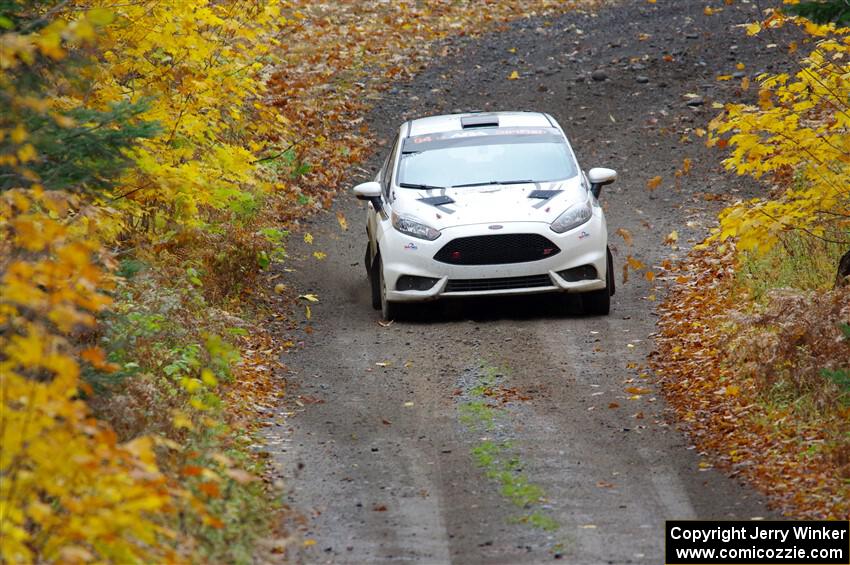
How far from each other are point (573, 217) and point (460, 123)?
233 centimetres

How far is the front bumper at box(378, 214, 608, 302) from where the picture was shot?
11.9 metres

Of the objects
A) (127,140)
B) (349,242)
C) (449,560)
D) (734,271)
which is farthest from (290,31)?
(449,560)

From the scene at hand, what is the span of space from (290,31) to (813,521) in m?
21.7

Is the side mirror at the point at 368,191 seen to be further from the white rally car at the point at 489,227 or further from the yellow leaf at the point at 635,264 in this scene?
the yellow leaf at the point at 635,264

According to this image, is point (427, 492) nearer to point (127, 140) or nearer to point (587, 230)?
point (127, 140)

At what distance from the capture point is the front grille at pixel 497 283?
1193cm

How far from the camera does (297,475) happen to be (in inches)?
319

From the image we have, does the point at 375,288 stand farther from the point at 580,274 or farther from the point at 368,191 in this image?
the point at 580,274

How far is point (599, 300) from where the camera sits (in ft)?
40.4

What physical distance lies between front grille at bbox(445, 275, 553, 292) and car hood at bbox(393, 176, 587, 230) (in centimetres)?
58

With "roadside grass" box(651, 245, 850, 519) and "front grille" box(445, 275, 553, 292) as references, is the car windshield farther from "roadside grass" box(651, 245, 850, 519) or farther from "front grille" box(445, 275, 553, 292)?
"roadside grass" box(651, 245, 850, 519)

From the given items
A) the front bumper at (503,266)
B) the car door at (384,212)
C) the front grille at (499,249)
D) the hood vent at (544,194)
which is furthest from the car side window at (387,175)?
the hood vent at (544,194)

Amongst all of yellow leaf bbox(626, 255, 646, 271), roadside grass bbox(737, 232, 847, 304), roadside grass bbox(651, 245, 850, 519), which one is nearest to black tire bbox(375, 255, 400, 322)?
roadside grass bbox(651, 245, 850, 519)

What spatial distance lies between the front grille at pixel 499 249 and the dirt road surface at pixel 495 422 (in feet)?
2.31
